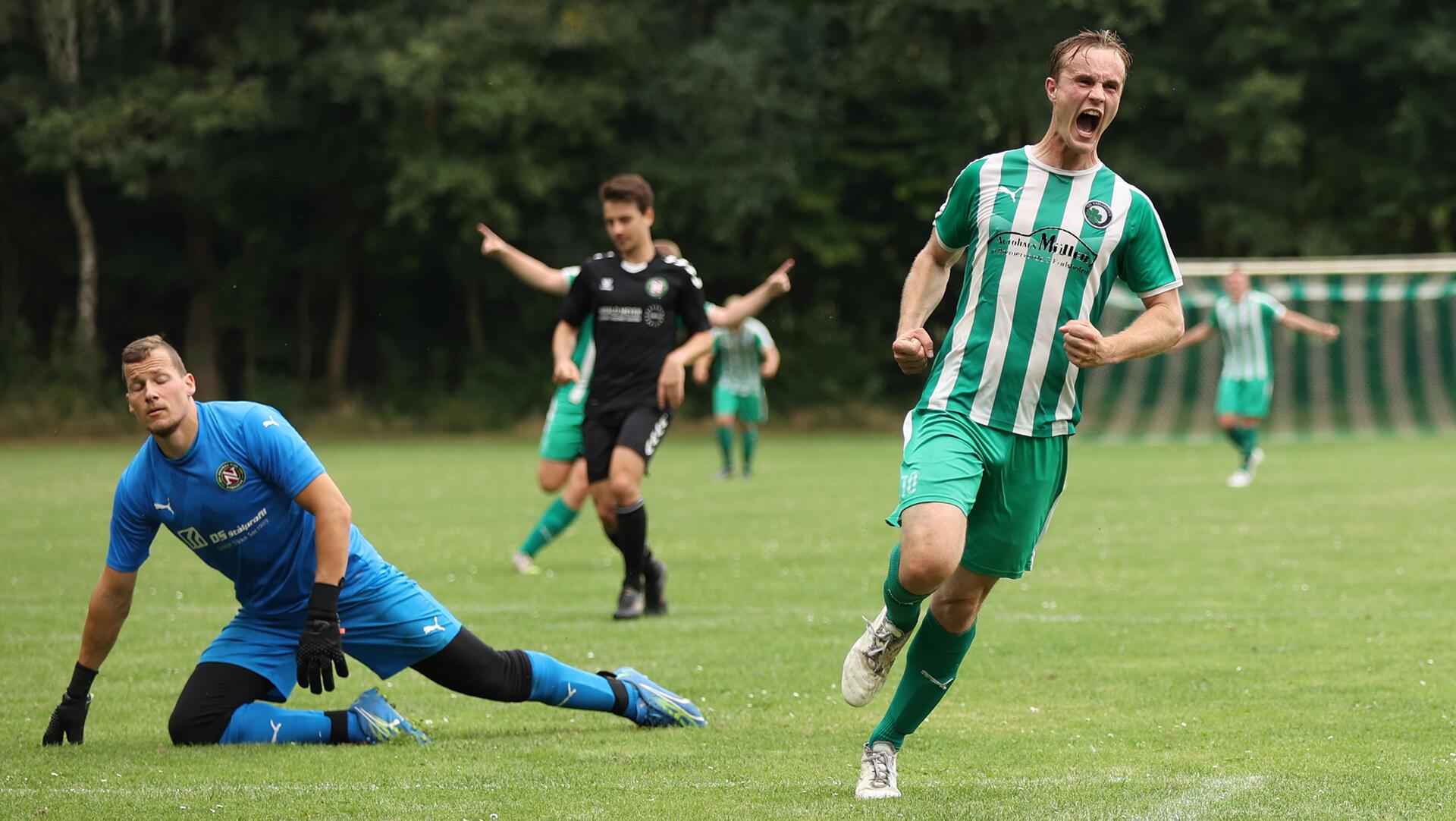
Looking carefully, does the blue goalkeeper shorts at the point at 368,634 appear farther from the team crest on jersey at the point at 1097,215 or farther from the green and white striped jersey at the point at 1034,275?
the team crest on jersey at the point at 1097,215

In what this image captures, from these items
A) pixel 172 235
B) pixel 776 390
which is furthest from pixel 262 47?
pixel 776 390

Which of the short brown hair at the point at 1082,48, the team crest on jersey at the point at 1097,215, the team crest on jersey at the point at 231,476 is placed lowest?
the team crest on jersey at the point at 231,476

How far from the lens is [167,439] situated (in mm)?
5688

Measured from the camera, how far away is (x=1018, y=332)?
5000 mm

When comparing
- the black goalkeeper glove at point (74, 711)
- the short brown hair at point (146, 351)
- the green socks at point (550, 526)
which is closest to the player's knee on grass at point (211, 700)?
the black goalkeeper glove at point (74, 711)

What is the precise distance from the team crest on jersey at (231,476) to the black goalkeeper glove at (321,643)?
503mm

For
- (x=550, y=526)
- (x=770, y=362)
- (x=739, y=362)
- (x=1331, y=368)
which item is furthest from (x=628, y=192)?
(x=1331, y=368)

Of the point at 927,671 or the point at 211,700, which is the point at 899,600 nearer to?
the point at 927,671

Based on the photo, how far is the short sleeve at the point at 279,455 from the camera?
225 inches

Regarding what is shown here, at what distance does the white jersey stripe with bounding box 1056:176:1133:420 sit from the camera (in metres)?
5.00

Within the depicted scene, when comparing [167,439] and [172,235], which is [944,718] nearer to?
[167,439]

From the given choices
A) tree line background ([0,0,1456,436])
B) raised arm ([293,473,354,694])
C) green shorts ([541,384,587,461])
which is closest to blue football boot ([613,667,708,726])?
raised arm ([293,473,354,694])

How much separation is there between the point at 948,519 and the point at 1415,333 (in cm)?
2535

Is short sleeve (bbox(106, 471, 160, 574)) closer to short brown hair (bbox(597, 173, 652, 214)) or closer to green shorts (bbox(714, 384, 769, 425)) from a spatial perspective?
short brown hair (bbox(597, 173, 652, 214))
